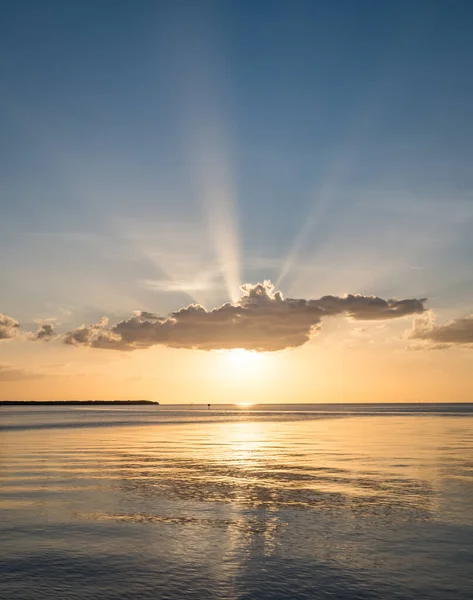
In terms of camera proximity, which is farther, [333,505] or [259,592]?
[333,505]

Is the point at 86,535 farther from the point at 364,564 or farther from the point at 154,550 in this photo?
the point at 364,564

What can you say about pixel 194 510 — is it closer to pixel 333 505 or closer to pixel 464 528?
pixel 333 505

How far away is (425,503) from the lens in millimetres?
30375

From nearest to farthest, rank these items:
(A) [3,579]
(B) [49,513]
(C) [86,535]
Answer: (A) [3,579] < (C) [86,535] < (B) [49,513]

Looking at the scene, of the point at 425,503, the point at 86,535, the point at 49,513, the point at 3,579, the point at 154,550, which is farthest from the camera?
the point at 425,503

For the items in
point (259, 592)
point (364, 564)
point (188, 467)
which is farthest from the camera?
point (188, 467)

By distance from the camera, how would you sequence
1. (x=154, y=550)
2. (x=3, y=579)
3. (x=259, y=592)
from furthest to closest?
(x=154, y=550) < (x=3, y=579) < (x=259, y=592)

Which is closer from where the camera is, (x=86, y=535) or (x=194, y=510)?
(x=86, y=535)

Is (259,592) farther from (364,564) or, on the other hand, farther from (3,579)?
(3,579)

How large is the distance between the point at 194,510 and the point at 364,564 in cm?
1064

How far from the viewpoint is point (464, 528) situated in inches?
987

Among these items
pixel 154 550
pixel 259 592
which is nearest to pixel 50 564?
pixel 154 550

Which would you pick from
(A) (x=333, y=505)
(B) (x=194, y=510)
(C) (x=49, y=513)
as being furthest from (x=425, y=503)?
(C) (x=49, y=513)

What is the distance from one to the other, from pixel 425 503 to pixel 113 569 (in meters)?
17.2
